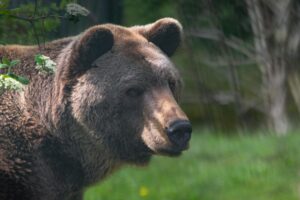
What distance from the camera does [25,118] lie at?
480 centimetres

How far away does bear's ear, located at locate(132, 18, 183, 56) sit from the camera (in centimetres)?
510

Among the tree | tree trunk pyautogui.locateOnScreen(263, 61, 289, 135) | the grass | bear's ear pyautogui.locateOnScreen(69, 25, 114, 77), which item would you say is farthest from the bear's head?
tree trunk pyautogui.locateOnScreen(263, 61, 289, 135)

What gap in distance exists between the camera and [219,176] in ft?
27.4

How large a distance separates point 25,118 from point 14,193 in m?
0.43

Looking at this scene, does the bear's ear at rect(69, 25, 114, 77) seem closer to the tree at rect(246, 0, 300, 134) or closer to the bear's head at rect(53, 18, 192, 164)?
the bear's head at rect(53, 18, 192, 164)

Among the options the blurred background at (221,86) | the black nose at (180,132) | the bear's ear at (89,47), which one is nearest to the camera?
the black nose at (180,132)

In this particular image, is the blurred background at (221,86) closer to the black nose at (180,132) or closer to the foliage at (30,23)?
the foliage at (30,23)

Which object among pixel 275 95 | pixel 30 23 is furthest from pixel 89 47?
pixel 275 95

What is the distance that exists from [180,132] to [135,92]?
0.41 m

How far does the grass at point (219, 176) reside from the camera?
8.05 m

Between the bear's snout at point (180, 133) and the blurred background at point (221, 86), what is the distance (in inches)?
30.8

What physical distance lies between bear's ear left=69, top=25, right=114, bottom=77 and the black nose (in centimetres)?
67

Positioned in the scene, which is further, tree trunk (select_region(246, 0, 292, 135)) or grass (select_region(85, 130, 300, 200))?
tree trunk (select_region(246, 0, 292, 135))

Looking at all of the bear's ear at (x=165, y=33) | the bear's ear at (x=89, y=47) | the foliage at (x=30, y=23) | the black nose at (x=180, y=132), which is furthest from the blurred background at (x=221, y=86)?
the black nose at (x=180, y=132)
